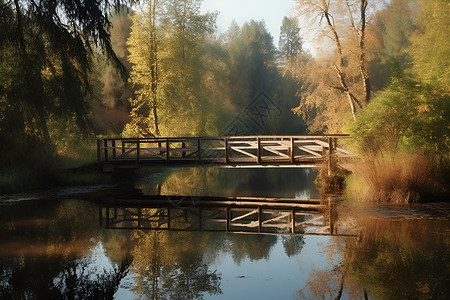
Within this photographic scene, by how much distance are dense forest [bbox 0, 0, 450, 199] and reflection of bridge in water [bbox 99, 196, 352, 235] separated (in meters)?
3.26

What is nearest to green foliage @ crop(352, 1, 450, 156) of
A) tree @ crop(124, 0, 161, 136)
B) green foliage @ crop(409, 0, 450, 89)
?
green foliage @ crop(409, 0, 450, 89)

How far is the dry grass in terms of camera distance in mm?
13695

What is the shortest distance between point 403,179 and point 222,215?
17.8ft

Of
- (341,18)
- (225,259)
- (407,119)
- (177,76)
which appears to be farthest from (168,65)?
(225,259)

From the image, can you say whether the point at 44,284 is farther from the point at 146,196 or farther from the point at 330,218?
the point at 146,196

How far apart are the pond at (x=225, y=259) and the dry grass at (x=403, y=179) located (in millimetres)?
1382

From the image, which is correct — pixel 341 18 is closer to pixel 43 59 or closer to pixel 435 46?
pixel 435 46

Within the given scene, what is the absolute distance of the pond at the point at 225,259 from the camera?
687 cm

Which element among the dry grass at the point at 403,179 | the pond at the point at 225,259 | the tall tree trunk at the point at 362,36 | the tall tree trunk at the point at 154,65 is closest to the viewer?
the pond at the point at 225,259

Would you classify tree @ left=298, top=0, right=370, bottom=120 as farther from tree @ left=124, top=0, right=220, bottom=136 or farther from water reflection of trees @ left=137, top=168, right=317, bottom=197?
tree @ left=124, top=0, right=220, bottom=136

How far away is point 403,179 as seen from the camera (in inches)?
547

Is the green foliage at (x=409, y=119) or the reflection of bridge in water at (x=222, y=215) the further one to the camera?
the green foliage at (x=409, y=119)

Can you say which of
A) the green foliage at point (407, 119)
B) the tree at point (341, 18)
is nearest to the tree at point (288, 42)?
the tree at point (341, 18)

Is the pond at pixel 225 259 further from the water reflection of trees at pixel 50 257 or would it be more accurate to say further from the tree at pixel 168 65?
the tree at pixel 168 65
